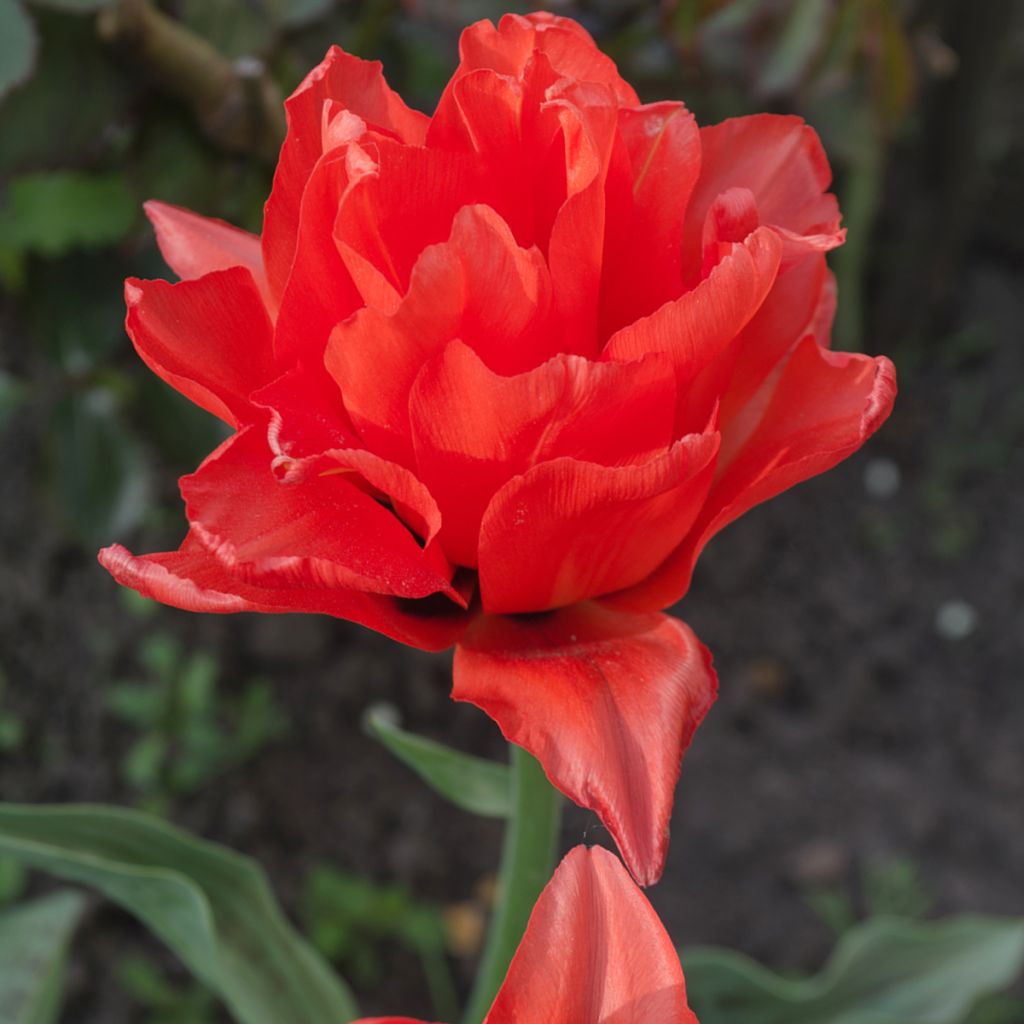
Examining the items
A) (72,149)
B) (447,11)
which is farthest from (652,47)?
(72,149)

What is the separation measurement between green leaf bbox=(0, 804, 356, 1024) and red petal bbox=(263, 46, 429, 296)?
312mm

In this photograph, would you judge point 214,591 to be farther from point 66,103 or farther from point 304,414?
point 66,103

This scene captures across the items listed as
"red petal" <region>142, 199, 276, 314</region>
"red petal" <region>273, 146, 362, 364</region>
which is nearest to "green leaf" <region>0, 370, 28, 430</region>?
"red petal" <region>142, 199, 276, 314</region>

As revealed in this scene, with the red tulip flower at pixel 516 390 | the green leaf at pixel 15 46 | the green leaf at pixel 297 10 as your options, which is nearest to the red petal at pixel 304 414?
the red tulip flower at pixel 516 390

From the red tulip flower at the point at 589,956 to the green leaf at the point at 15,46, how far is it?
1.73 feet

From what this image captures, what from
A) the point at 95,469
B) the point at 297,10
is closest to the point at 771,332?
the point at 297,10

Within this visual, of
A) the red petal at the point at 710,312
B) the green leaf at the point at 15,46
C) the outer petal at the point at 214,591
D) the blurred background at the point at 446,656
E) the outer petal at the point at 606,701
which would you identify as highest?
the red petal at the point at 710,312

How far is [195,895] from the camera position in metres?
0.60

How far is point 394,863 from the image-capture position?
4.50 ft

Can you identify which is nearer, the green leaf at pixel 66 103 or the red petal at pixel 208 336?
the red petal at pixel 208 336

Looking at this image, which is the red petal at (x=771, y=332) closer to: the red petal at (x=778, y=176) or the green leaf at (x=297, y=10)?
the red petal at (x=778, y=176)

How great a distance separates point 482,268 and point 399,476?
7 centimetres

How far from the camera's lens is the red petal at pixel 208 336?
→ 0.41 meters

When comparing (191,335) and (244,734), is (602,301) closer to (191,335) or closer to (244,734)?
(191,335)
